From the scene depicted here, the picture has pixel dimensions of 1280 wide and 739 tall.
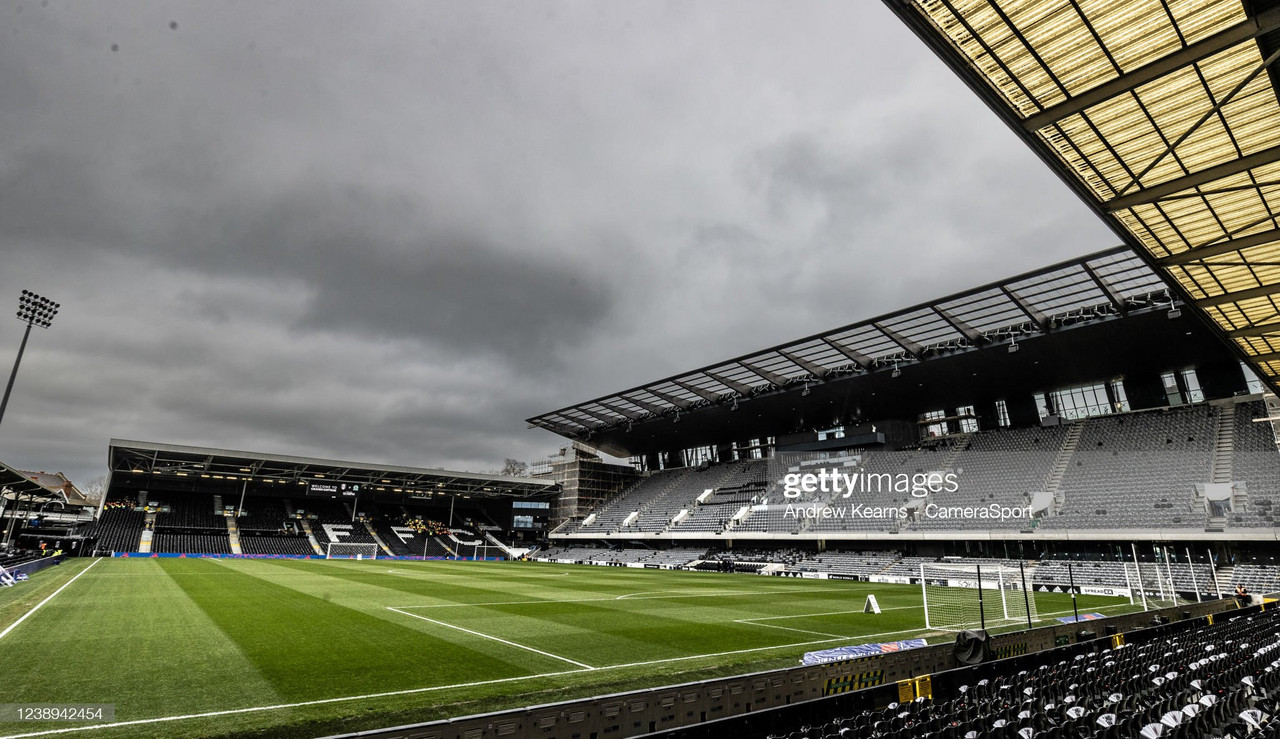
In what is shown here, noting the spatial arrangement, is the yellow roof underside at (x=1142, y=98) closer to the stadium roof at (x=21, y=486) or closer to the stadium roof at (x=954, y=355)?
the stadium roof at (x=954, y=355)

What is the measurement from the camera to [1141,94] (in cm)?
769

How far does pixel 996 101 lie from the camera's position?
7469 millimetres

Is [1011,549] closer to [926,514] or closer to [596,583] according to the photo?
[926,514]

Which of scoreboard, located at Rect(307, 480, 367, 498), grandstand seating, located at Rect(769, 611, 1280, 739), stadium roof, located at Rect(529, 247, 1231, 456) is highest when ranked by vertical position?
stadium roof, located at Rect(529, 247, 1231, 456)

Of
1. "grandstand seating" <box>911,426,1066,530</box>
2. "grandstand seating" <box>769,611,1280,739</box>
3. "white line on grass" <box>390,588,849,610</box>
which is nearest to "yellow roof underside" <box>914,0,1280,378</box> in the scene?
"grandstand seating" <box>769,611,1280,739</box>

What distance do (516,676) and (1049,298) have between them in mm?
32602

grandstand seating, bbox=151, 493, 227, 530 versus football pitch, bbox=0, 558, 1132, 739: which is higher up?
grandstand seating, bbox=151, 493, 227, 530

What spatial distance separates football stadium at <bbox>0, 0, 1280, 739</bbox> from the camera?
23.4 ft

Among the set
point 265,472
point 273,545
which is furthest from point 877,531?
point 265,472

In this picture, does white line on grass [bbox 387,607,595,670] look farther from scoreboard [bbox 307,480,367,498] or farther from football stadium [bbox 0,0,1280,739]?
scoreboard [bbox 307,480,367,498]

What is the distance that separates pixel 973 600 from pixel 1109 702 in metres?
21.1

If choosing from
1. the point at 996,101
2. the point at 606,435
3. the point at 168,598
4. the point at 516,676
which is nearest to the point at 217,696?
the point at 516,676

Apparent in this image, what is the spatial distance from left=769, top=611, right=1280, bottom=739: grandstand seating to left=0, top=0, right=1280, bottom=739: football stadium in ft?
0.19

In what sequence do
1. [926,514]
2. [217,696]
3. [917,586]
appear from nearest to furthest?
[217,696] → [917,586] → [926,514]
